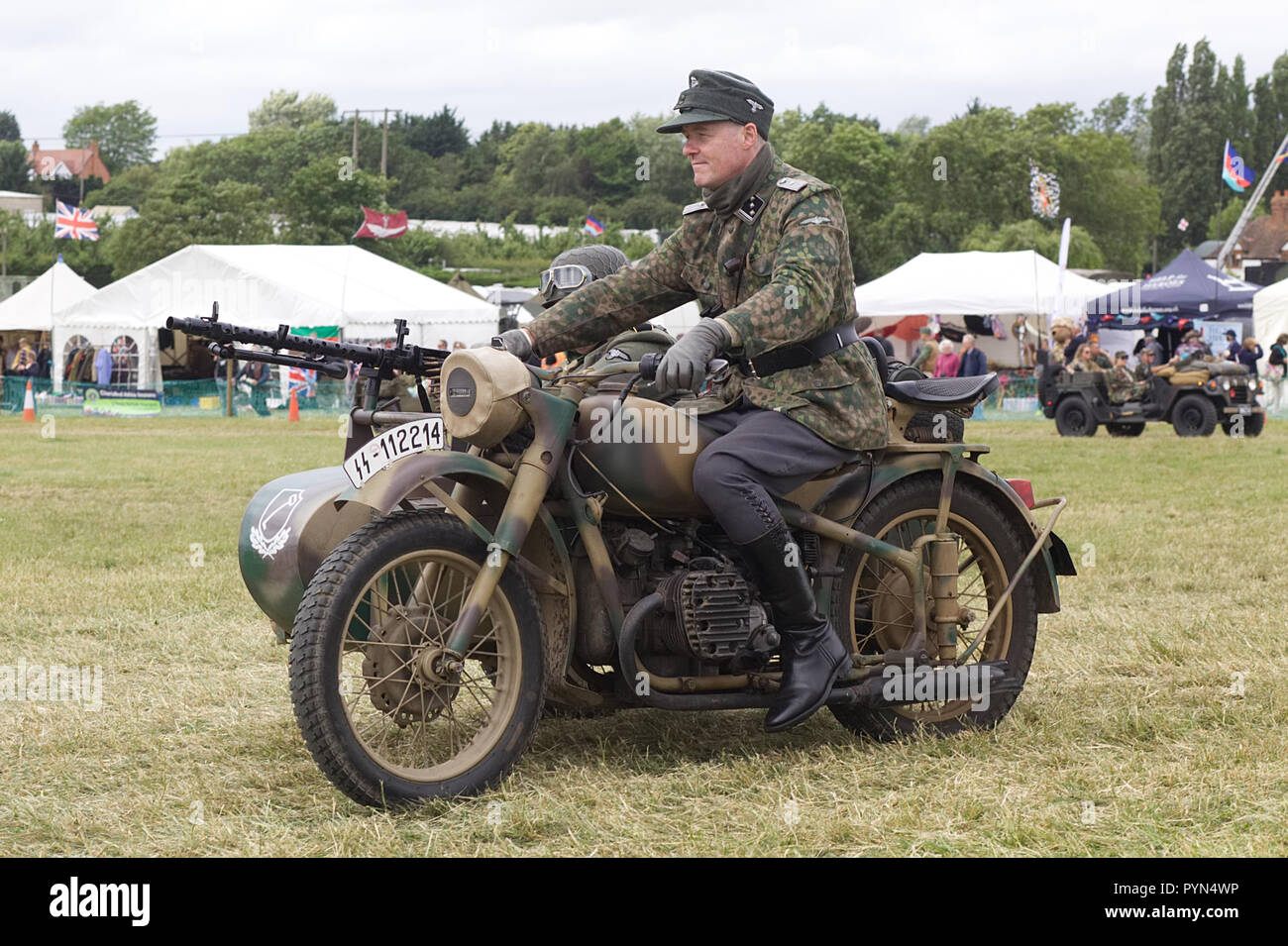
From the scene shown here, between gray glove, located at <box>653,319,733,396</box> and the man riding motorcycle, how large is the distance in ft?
0.49

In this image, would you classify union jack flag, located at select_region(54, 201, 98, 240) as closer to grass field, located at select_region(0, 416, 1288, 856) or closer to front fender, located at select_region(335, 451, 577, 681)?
grass field, located at select_region(0, 416, 1288, 856)

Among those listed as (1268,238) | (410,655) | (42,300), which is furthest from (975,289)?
(1268,238)

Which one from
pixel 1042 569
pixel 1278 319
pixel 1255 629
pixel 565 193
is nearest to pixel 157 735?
pixel 1042 569

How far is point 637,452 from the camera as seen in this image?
4.86 meters

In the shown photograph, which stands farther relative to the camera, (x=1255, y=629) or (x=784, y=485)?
(x=1255, y=629)

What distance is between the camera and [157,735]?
5.49 metres

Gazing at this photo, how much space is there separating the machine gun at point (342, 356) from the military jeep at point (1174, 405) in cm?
1957

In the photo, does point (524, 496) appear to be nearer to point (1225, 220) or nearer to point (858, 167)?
point (858, 167)

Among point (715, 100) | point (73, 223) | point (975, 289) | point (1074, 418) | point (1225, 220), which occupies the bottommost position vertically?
point (1074, 418)

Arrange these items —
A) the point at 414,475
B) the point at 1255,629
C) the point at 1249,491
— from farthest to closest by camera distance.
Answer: the point at 1249,491, the point at 1255,629, the point at 414,475

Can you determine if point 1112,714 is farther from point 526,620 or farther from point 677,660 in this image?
point 526,620

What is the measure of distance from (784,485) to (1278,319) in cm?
2797

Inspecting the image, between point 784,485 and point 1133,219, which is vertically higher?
point 1133,219

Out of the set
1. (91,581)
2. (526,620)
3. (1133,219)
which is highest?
(1133,219)
